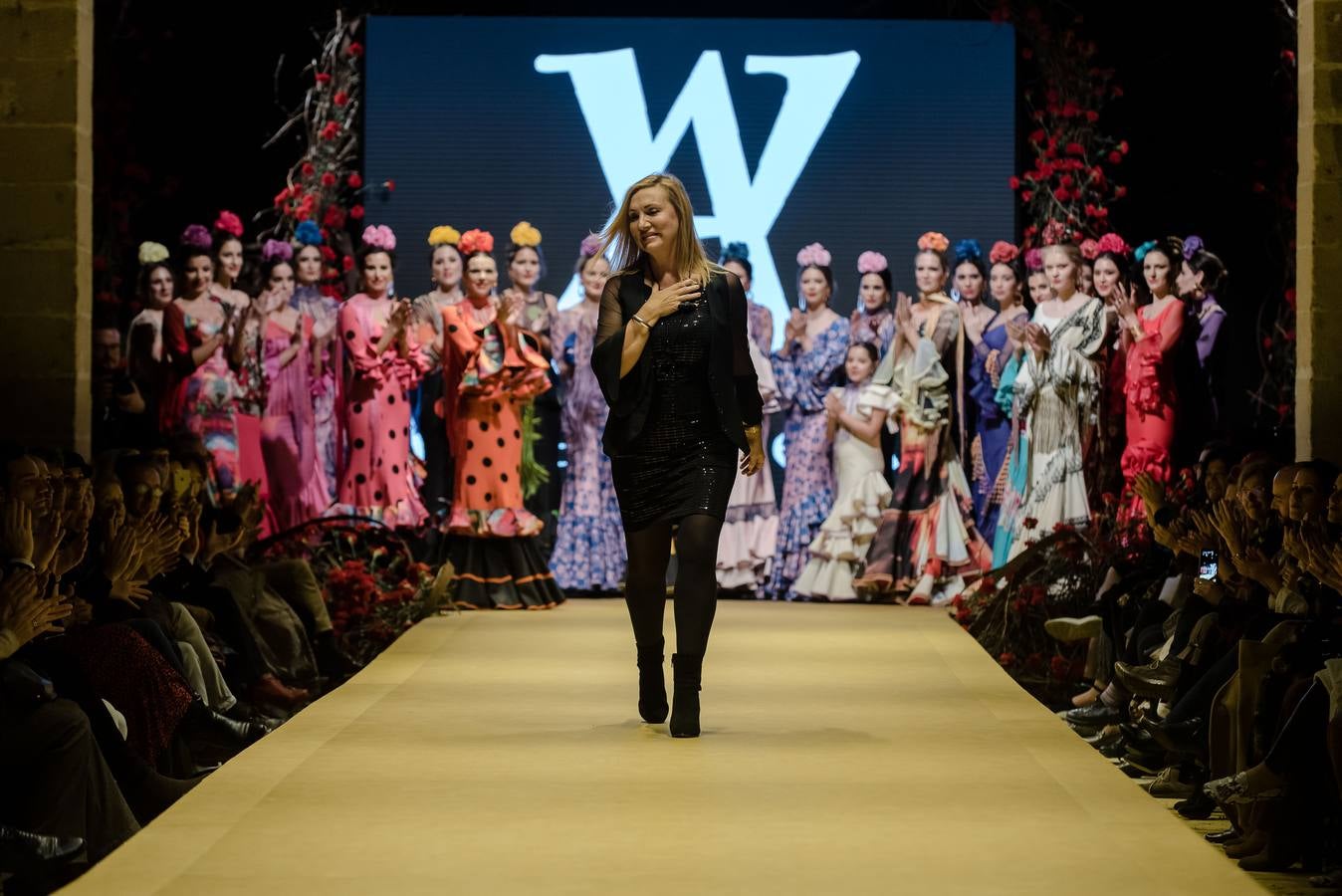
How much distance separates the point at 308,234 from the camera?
9.37m

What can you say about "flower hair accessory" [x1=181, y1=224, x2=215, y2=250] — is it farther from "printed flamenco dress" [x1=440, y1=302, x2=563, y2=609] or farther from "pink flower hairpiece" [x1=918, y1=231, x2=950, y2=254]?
"pink flower hairpiece" [x1=918, y1=231, x2=950, y2=254]

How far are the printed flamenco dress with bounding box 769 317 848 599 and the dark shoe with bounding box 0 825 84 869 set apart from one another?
5689mm

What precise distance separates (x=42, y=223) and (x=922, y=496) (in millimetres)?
4079

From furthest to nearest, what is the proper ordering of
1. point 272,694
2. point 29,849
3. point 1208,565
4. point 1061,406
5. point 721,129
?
point 721,129
point 1061,406
point 272,694
point 1208,565
point 29,849

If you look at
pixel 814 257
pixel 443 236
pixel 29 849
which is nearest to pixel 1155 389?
pixel 814 257

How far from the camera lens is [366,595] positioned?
23.7 ft

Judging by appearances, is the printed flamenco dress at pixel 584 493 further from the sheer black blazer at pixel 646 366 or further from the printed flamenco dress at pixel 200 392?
the sheer black blazer at pixel 646 366

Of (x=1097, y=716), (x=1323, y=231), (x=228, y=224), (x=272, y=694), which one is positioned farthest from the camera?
(x=228, y=224)

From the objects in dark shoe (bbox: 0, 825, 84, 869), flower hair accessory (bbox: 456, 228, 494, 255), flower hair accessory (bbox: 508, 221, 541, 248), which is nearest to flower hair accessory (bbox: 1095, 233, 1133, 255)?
flower hair accessory (bbox: 508, 221, 541, 248)

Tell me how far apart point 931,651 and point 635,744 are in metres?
2.22

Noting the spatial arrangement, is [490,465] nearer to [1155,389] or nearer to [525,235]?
[525,235]

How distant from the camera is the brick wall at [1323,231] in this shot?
5.78 metres

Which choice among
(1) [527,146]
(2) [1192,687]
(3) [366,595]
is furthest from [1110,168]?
(2) [1192,687]

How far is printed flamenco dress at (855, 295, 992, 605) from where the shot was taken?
8906 mm
